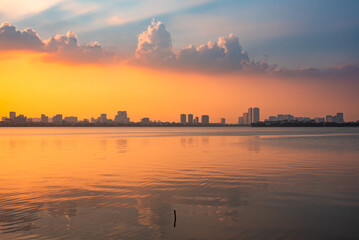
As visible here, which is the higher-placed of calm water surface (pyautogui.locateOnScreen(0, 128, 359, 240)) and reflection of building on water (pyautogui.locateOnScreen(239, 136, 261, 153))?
reflection of building on water (pyautogui.locateOnScreen(239, 136, 261, 153))

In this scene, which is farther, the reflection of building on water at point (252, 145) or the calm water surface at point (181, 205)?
the reflection of building on water at point (252, 145)

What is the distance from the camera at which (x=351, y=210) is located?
54.2 feet

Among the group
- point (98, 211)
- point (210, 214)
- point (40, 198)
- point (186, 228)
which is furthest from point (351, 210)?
point (40, 198)

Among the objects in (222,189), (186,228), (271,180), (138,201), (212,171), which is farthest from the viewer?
(212,171)

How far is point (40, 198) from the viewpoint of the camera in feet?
63.6

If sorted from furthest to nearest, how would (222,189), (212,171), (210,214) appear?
(212,171)
(222,189)
(210,214)

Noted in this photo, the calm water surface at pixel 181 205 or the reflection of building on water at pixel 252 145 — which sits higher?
the reflection of building on water at pixel 252 145

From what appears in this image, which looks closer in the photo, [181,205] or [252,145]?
[181,205]

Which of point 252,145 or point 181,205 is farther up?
point 252,145

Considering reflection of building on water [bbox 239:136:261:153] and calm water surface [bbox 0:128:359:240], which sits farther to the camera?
reflection of building on water [bbox 239:136:261:153]

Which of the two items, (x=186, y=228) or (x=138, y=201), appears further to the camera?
(x=138, y=201)

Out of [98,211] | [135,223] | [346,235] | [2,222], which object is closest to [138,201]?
[98,211]

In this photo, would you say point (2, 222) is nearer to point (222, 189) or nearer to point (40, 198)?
point (40, 198)

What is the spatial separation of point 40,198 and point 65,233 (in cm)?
751
